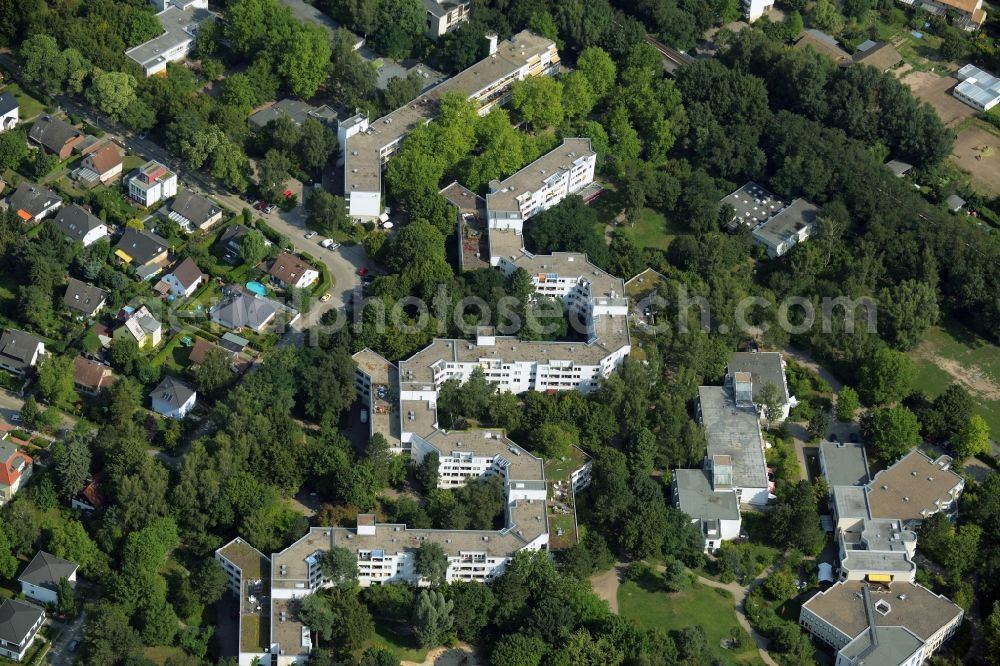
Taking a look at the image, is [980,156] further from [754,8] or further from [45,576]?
[45,576]

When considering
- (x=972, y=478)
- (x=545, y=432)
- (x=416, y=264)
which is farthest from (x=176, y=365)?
(x=972, y=478)

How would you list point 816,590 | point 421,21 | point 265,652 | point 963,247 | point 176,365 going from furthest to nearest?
point 421,21 → point 963,247 → point 176,365 → point 816,590 → point 265,652

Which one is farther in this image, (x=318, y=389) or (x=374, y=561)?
(x=318, y=389)

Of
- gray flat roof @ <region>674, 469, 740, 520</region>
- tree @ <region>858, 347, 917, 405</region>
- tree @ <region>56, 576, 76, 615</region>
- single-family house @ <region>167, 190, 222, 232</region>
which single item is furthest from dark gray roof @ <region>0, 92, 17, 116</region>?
tree @ <region>858, 347, 917, 405</region>

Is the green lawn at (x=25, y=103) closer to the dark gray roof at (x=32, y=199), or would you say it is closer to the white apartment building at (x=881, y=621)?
the dark gray roof at (x=32, y=199)

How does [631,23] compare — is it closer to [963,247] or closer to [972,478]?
[963,247]

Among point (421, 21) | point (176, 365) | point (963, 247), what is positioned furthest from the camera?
point (421, 21)
